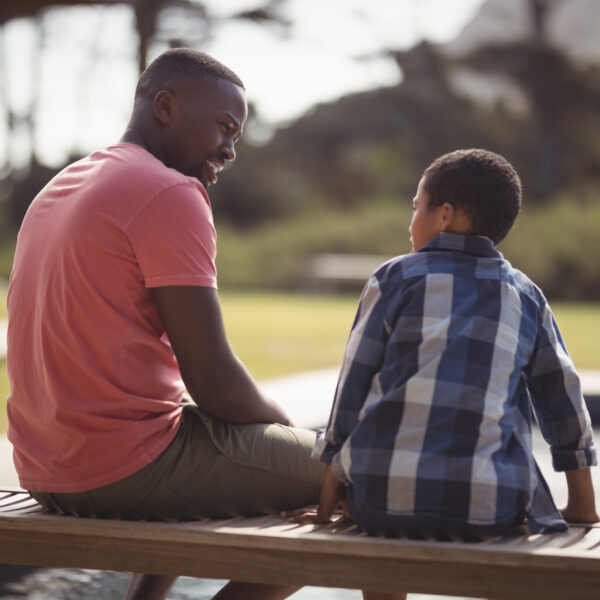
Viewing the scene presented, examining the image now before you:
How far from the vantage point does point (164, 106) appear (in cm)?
201

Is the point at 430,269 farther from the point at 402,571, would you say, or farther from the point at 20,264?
the point at 20,264

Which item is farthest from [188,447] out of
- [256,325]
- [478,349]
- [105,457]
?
[256,325]

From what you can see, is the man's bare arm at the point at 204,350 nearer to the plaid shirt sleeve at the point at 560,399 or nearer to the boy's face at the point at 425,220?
the boy's face at the point at 425,220

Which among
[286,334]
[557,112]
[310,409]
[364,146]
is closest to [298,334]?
[286,334]

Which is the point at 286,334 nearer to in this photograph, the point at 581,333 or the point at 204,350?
the point at 581,333

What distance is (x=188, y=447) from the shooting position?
1.89 metres

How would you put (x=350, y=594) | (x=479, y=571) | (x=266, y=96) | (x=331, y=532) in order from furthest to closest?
(x=266, y=96)
(x=350, y=594)
(x=331, y=532)
(x=479, y=571)

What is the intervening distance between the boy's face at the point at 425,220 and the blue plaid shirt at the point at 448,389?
0.13 feet

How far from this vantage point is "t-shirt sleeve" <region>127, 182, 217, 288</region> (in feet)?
5.81

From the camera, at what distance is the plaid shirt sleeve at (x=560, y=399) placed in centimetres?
189

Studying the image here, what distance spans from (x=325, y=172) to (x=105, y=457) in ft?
106

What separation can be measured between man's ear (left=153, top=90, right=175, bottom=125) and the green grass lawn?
3.72m

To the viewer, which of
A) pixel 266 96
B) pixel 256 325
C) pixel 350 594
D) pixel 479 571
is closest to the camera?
pixel 479 571

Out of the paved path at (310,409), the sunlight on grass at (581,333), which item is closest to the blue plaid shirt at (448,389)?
the paved path at (310,409)
